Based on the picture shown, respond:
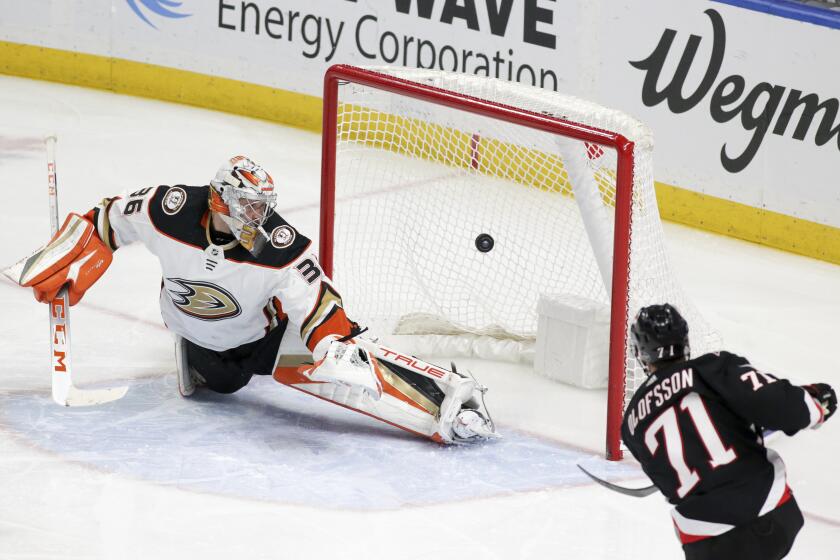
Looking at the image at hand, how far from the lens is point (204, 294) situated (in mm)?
3797

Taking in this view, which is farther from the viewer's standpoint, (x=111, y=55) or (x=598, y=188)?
(x=111, y=55)

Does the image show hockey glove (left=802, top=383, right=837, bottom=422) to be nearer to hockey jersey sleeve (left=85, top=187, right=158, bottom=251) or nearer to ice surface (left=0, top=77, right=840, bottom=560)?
ice surface (left=0, top=77, right=840, bottom=560)

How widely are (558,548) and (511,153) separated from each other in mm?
1790

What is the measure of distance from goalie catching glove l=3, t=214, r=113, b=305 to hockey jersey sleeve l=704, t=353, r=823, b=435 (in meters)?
2.09

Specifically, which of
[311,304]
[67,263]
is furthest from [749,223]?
[67,263]

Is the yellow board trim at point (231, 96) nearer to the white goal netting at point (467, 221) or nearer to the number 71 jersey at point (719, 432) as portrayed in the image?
the white goal netting at point (467, 221)

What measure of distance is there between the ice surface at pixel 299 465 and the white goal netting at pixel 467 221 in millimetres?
343

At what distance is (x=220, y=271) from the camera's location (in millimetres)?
3736

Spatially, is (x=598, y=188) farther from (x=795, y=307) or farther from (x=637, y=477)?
(x=795, y=307)

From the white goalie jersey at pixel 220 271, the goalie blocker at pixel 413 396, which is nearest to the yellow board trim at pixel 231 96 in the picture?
the goalie blocker at pixel 413 396

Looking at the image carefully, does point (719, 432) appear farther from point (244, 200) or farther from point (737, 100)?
point (737, 100)

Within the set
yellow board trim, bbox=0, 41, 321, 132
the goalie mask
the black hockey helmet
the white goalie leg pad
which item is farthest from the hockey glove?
yellow board trim, bbox=0, 41, 321, 132

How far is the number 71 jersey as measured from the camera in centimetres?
236

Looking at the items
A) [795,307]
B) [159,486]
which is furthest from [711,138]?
[159,486]
